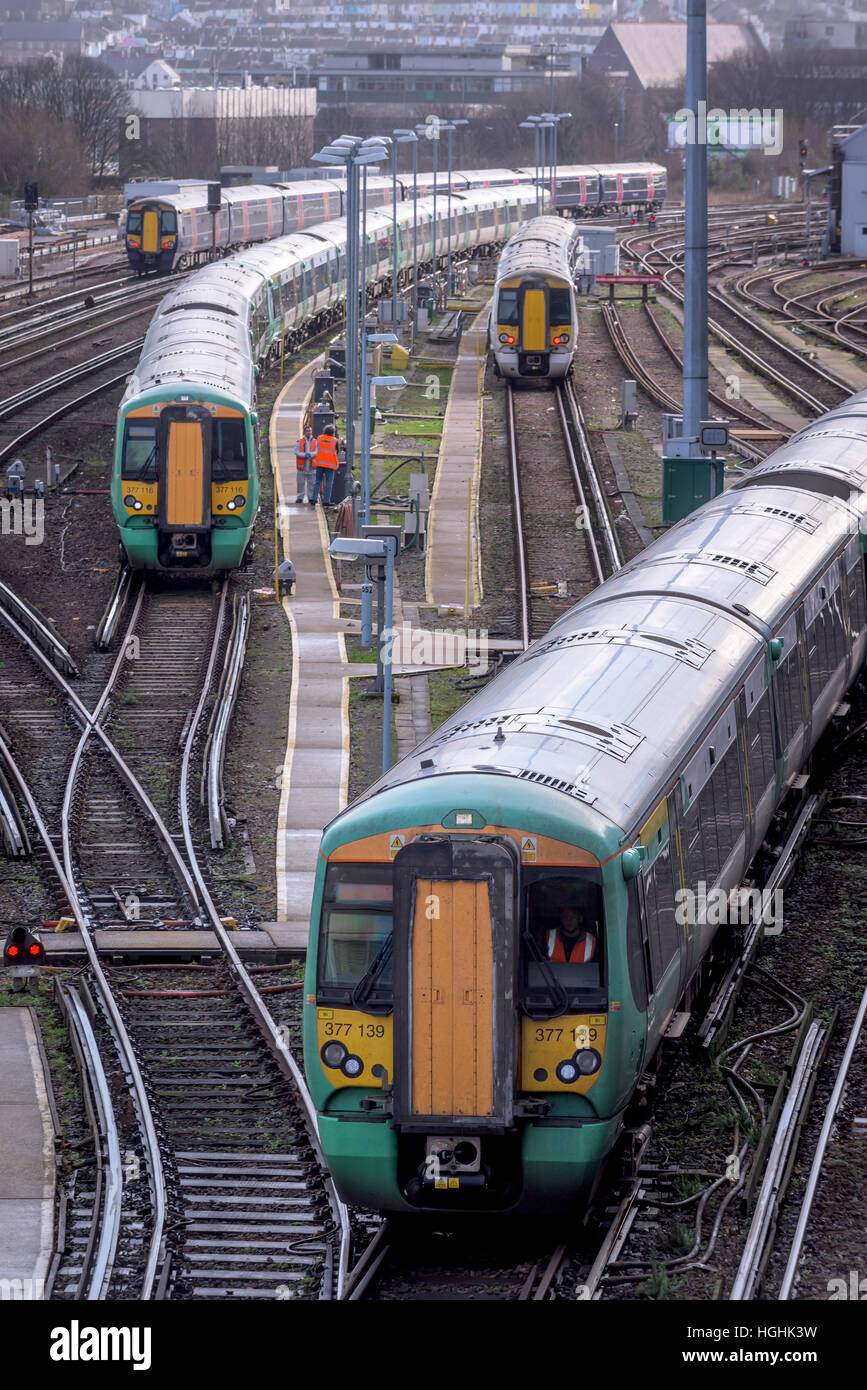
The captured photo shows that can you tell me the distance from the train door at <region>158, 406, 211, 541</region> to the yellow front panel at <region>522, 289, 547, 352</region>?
60.7 ft

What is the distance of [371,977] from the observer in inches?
477

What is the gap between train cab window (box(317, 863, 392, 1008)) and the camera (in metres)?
12.1

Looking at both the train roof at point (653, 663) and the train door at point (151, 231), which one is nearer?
the train roof at point (653, 663)

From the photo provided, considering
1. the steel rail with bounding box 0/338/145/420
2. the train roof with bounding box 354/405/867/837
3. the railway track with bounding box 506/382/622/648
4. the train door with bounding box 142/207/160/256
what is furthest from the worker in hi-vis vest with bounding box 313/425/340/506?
the train door with bounding box 142/207/160/256

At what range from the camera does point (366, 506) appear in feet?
96.9

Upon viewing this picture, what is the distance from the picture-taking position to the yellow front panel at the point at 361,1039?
12.1m

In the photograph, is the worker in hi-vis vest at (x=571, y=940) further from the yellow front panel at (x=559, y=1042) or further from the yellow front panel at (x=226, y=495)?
the yellow front panel at (x=226, y=495)

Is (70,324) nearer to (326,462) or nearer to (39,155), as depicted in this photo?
(326,462)

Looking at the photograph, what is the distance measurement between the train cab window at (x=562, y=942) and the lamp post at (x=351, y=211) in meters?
21.0

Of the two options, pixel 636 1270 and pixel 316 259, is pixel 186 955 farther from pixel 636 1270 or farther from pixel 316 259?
pixel 316 259

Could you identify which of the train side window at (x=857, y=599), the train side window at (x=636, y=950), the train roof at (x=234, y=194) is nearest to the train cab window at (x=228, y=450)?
the train side window at (x=857, y=599)

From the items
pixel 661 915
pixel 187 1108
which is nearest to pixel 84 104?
pixel 187 1108
